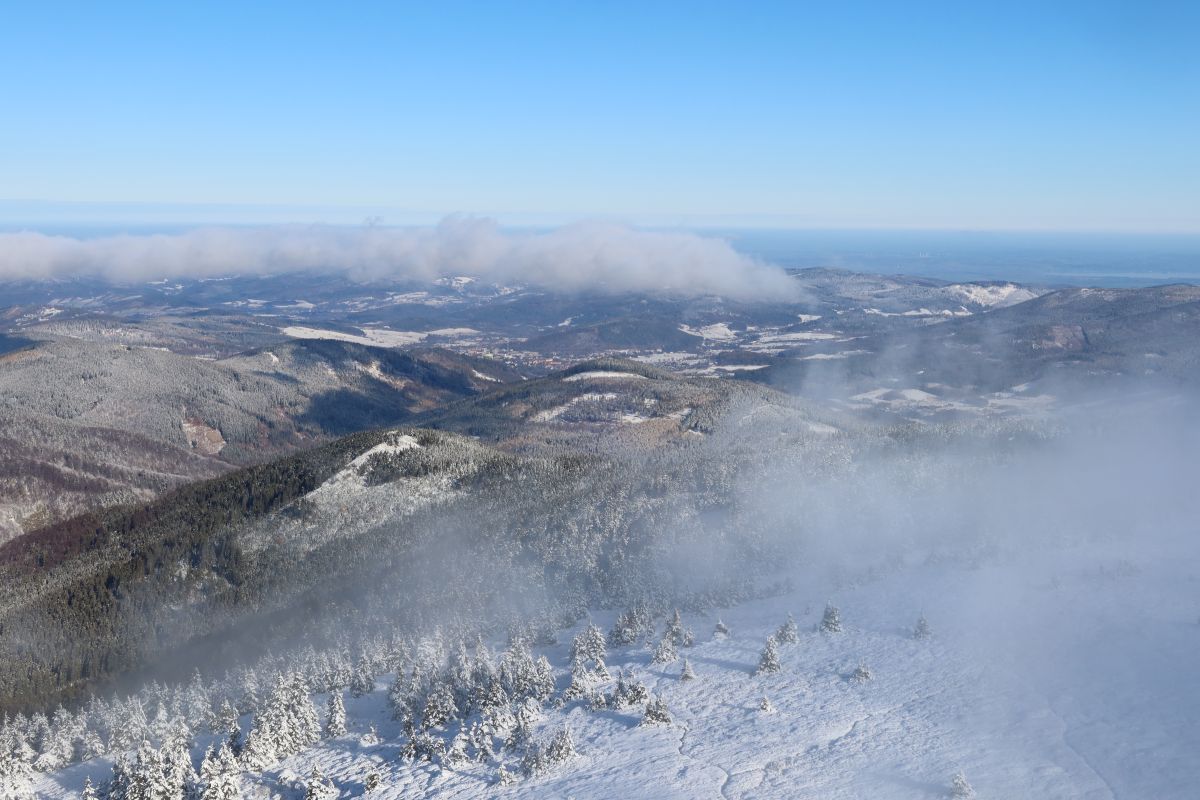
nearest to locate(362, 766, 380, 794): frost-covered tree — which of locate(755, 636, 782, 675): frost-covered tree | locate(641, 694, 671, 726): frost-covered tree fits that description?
locate(641, 694, 671, 726): frost-covered tree

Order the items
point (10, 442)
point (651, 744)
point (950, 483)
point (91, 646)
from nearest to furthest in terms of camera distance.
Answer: point (651, 744) → point (91, 646) → point (950, 483) → point (10, 442)

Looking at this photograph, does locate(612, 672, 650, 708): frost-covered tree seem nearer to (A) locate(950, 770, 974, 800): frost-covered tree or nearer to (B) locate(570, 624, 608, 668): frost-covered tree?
(B) locate(570, 624, 608, 668): frost-covered tree

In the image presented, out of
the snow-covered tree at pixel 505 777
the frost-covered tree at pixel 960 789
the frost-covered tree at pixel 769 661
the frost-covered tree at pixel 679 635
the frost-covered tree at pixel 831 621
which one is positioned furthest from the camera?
the frost-covered tree at pixel 679 635

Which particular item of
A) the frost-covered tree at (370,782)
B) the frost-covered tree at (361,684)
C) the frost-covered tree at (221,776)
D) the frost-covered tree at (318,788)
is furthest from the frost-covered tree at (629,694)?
the frost-covered tree at (221,776)

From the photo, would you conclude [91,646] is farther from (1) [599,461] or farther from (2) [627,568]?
(1) [599,461]

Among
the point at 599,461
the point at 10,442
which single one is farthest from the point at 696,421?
the point at 10,442

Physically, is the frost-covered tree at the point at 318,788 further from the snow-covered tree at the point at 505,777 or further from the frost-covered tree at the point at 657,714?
→ the frost-covered tree at the point at 657,714
